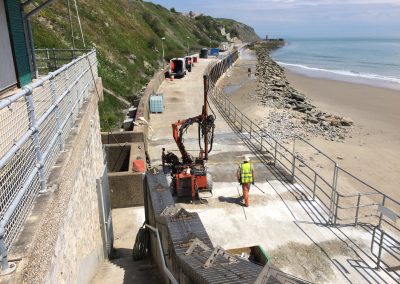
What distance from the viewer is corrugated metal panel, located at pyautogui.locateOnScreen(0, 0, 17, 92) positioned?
1051cm

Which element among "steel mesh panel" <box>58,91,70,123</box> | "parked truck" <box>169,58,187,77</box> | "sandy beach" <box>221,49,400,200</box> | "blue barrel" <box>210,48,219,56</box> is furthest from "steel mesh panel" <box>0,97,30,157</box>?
"blue barrel" <box>210,48,219,56</box>

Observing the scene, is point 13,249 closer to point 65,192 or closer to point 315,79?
point 65,192

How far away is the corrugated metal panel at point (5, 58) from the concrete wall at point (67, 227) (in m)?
2.99

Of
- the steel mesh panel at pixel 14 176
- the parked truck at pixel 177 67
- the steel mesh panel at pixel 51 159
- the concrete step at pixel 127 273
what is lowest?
the concrete step at pixel 127 273

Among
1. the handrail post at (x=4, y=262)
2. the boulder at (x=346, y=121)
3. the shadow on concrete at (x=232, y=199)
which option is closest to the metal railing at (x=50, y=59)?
the shadow on concrete at (x=232, y=199)

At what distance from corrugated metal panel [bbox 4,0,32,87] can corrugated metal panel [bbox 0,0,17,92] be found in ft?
0.88

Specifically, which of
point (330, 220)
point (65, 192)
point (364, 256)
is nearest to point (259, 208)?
point (330, 220)

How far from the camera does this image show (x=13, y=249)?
3.89m

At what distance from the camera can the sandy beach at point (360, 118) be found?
62.0 ft

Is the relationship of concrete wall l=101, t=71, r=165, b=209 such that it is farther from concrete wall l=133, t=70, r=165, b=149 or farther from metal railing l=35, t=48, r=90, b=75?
metal railing l=35, t=48, r=90, b=75

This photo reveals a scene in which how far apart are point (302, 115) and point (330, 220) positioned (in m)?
19.5

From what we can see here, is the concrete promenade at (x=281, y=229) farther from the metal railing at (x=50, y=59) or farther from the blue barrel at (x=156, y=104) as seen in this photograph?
the blue barrel at (x=156, y=104)

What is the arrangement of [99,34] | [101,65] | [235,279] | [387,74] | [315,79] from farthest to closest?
[387,74] → [315,79] → [99,34] → [101,65] → [235,279]

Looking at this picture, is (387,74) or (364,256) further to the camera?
(387,74)
